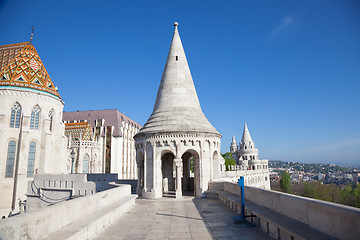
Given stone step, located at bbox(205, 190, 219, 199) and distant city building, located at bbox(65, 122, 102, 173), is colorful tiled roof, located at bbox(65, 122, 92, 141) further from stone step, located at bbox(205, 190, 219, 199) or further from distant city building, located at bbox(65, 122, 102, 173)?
stone step, located at bbox(205, 190, 219, 199)

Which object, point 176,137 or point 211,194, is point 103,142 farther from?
point 211,194

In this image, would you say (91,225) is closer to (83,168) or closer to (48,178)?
(48,178)

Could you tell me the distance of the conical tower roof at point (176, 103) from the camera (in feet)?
46.0

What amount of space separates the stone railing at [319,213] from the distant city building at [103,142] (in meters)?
34.0

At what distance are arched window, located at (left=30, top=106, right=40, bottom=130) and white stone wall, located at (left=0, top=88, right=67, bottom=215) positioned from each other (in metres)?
0.34

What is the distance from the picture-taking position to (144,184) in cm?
1391

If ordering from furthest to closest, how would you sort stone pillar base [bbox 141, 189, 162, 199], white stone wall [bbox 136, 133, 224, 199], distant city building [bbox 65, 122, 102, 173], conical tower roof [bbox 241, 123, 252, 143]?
conical tower roof [bbox 241, 123, 252, 143] < distant city building [bbox 65, 122, 102, 173] < white stone wall [bbox 136, 133, 224, 199] < stone pillar base [bbox 141, 189, 162, 199]

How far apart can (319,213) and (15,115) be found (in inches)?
1234

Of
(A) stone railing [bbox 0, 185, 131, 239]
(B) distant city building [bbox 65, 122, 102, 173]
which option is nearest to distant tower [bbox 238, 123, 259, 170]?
(B) distant city building [bbox 65, 122, 102, 173]

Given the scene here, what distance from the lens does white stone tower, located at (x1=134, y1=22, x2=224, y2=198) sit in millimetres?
13625

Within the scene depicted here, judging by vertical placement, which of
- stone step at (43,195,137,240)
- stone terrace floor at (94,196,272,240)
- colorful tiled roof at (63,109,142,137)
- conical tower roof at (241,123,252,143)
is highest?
colorful tiled roof at (63,109,142,137)

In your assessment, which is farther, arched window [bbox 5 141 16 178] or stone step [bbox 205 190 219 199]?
arched window [bbox 5 141 16 178]

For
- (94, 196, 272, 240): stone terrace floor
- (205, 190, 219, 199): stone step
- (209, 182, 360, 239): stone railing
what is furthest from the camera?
(205, 190, 219, 199): stone step

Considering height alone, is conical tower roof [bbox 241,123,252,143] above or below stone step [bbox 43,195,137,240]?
above
